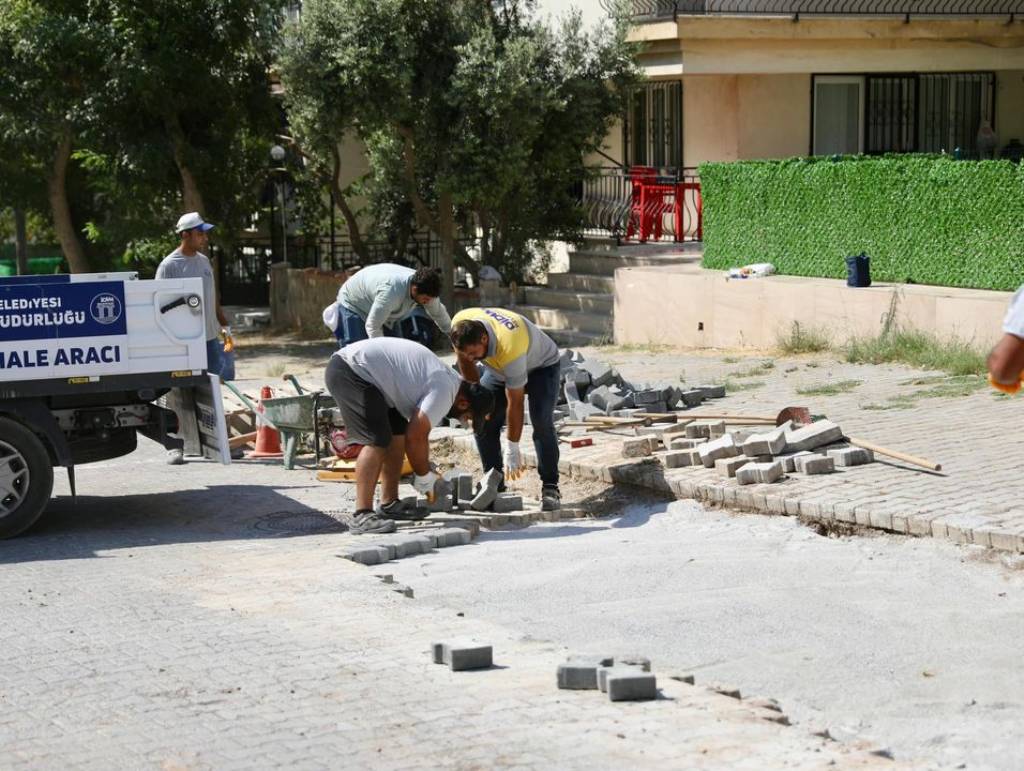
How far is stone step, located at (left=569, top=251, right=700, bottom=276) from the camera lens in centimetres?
2083

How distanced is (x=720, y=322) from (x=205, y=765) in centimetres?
1315

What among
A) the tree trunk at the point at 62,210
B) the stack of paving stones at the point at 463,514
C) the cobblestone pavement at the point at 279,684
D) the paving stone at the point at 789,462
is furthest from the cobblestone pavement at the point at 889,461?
the tree trunk at the point at 62,210

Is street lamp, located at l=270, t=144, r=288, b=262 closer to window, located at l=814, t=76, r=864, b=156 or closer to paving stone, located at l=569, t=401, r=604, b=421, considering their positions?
window, located at l=814, t=76, r=864, b=156

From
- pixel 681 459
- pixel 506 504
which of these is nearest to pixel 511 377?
pixel 506 504

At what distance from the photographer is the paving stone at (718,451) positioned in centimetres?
1074

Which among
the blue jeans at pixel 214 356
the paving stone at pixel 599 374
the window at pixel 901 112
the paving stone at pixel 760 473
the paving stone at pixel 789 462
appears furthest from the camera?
the window at pixel 901 112

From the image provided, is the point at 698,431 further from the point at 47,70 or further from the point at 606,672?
the point at 47,70

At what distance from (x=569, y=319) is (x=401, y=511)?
35.3 feet

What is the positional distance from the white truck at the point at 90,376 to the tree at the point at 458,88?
33.1ft

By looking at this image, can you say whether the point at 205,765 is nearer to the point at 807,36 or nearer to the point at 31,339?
the point at 31,339

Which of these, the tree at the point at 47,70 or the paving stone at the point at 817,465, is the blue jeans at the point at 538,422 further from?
the tree at the point at 47,70

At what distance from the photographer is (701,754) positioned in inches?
217

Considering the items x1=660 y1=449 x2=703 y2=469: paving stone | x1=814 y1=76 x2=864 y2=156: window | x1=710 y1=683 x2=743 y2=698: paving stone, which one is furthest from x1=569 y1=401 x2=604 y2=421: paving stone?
x1=814 y1=76 x2=864 y2=156: window

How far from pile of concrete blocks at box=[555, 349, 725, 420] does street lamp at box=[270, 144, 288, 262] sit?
11.6 metres
